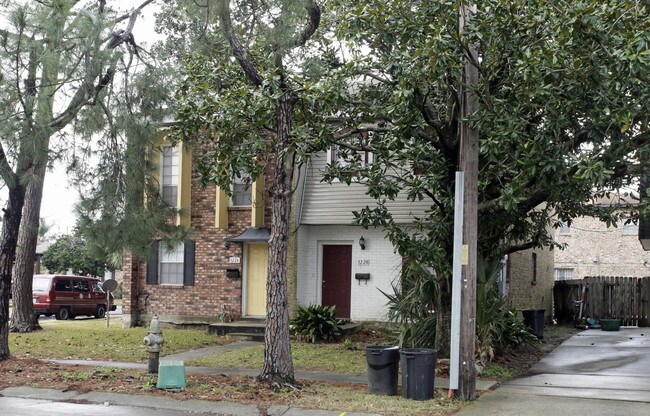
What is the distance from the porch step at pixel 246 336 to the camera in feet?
58.5

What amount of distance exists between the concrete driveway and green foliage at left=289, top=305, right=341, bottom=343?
16.6 feet

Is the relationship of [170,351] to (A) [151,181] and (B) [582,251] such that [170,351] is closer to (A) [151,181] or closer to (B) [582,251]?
(A) [151,181]

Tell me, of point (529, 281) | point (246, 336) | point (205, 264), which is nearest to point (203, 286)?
point (205, 264)

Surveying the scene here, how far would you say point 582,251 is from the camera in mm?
40062

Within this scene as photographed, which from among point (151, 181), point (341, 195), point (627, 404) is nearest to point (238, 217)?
point (341, 195)

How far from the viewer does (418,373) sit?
995 cm

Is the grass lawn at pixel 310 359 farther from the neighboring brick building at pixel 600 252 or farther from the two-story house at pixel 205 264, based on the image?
the neighboring brick building at pixel 600 252

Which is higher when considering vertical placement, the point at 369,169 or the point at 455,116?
the point at 455,116

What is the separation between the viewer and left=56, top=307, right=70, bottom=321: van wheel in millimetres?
26766

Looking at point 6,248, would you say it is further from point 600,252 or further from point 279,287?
point 600,252

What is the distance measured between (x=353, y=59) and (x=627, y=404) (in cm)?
687

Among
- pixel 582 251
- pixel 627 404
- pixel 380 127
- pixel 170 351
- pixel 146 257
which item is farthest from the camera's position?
pixel 582 251

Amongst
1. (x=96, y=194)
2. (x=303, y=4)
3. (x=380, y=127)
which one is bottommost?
(x=96, y=194)

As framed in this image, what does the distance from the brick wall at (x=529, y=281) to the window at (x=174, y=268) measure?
29.5 ft
